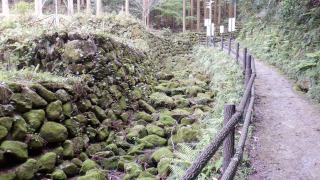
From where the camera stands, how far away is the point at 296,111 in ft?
22.0

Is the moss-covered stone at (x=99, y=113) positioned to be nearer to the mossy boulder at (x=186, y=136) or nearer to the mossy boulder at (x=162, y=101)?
the mossy boulder at (x=186, y=136)

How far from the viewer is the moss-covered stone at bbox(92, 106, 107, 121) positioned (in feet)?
22.4

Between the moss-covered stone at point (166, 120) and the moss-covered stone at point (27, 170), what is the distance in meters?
3.71

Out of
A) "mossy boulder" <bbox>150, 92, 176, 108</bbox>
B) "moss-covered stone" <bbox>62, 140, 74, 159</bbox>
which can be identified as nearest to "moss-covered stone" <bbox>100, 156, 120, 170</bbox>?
"moss-covered stone" <bbox>62, 140, 74, 159</bbox>

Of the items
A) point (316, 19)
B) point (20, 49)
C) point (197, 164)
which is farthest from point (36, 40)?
point (316, 19)

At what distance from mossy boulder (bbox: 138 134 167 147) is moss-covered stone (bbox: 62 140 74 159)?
170cm

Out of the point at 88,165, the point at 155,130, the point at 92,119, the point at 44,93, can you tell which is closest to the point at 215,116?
the point at 155,130

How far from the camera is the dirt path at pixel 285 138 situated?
4.07m

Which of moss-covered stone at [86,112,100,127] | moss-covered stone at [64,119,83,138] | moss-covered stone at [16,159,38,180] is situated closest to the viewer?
moss-covered stone at [16,159,38,180]

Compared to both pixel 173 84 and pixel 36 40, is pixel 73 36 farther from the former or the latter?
pixel 173 84

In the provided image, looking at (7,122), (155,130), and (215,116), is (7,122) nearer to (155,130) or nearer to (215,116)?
(155,130)

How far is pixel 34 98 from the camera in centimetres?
518

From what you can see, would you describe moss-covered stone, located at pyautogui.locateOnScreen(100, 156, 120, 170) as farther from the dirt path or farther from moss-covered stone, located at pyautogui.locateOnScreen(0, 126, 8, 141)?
the dirt path

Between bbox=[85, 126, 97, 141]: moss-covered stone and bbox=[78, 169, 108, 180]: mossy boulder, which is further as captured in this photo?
bbox=[85, 126, 97, 141]: moss-covered stone
